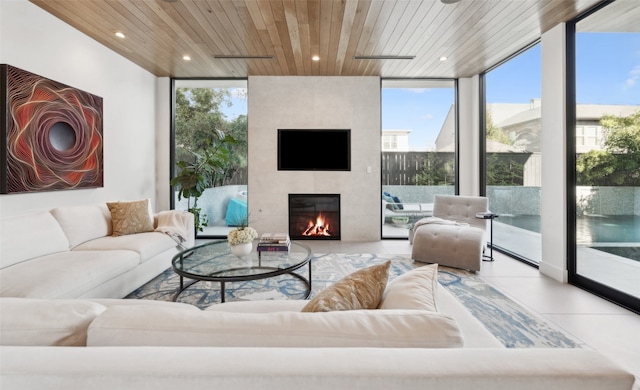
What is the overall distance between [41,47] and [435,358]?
4121 millimetres

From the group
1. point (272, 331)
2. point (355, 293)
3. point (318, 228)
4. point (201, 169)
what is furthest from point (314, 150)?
point (272, 331)

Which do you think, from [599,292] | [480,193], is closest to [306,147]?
[480,193]

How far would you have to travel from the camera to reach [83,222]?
2.99m

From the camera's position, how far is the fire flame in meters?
5.15

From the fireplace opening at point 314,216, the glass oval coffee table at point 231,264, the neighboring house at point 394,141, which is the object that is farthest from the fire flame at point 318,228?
the glass oval coffee table at point 231,264

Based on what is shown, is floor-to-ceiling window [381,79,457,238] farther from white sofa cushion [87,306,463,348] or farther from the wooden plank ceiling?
white sofa cushion [87,306,463,348]

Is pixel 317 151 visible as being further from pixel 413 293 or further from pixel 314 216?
pixel 413 293

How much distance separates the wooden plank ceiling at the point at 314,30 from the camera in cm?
288

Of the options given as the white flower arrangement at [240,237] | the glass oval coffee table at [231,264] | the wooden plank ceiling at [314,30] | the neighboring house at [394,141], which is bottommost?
the glass oval coffee table at [231,264]

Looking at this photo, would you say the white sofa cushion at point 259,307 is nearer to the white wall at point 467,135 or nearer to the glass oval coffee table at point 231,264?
the glass oval coffee table at point 231,264

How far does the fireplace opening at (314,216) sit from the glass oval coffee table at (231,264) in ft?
6.71

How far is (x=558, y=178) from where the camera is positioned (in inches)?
126

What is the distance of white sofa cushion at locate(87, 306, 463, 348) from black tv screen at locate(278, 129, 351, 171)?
4.34m

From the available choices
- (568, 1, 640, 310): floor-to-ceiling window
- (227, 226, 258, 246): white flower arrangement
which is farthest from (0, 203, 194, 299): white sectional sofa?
(568, 1, 640, 310): floor-to-ceiling window
